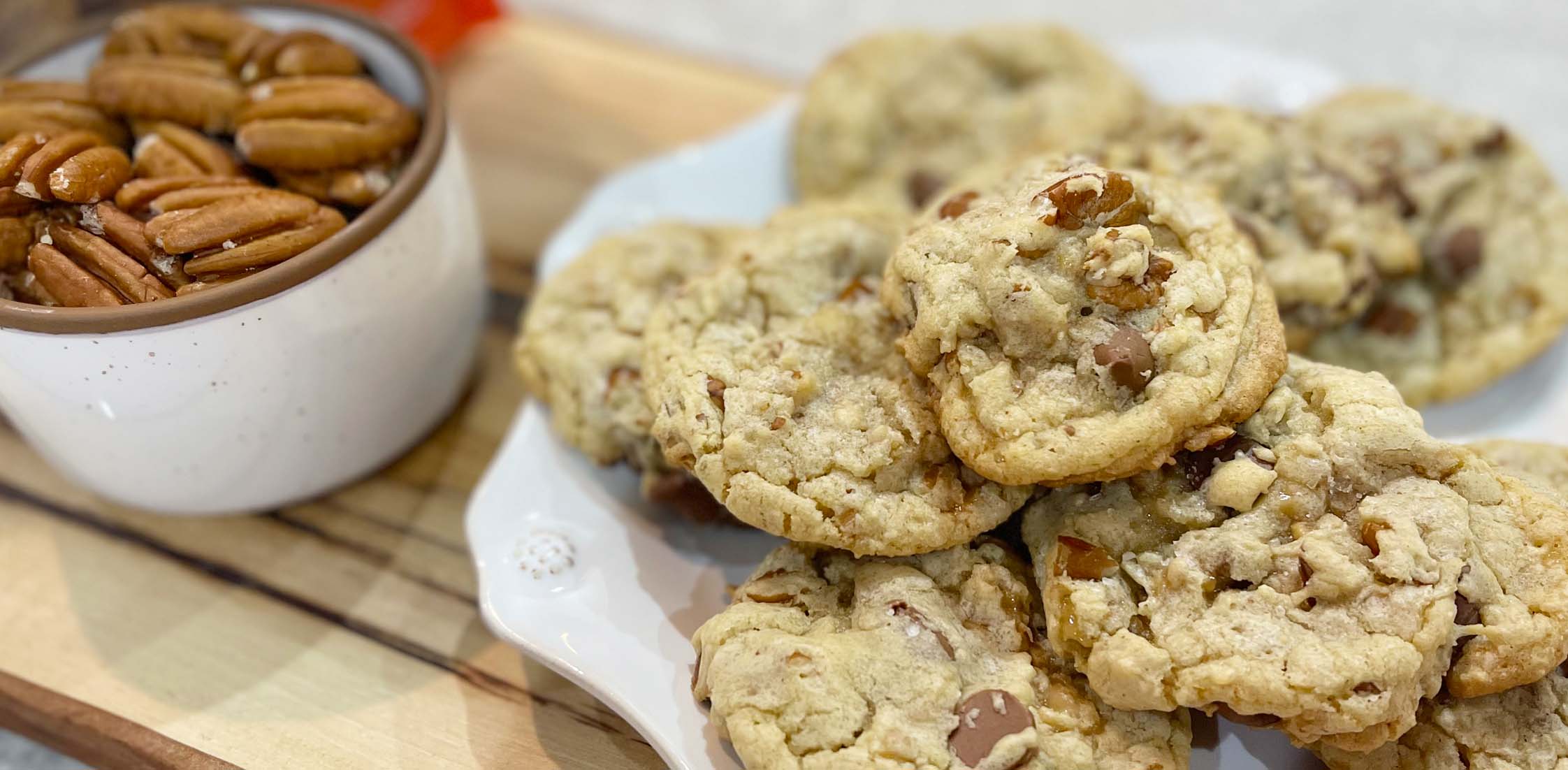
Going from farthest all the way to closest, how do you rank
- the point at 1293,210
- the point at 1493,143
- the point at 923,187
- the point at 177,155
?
1. the point at 923,187
2. the point at 1493,143
3. the point at 1293,210
4. the point at 177,155

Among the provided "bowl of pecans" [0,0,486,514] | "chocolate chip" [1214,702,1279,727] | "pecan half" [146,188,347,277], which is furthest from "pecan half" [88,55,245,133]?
"chocolate chip" [1214,702,1279,727]

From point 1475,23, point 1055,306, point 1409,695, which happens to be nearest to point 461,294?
point 1055,306

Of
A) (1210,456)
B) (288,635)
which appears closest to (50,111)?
(288,635)

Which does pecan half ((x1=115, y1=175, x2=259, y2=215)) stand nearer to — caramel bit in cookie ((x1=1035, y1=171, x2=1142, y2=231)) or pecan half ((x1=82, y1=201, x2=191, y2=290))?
pecan half ((x1=82, y1=201, x2=191, y2=290))

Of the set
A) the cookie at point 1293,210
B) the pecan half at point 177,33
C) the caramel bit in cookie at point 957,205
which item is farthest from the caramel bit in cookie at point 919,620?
the pecan half at point 177,33

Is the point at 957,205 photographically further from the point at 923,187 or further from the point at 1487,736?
the point at 1487,736

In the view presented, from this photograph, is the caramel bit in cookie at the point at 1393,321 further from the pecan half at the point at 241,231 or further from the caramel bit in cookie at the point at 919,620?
the pecan half at the point at 241,231
